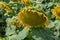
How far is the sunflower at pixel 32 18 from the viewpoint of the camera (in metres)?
1.86

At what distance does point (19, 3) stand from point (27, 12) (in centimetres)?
151

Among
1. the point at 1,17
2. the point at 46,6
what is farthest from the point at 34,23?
the point at 1,17

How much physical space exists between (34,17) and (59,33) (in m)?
0.51

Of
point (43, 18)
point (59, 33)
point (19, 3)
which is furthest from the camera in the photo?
point (19, 3)

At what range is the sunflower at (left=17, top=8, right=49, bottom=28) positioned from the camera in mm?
1858

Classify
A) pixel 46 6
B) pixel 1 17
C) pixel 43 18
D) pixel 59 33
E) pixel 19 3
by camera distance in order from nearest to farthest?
pixel 43 18, pixel 59 33, pixel 46 6, pixel 19 3, pixel 1 17

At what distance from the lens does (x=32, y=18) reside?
6.23 ft

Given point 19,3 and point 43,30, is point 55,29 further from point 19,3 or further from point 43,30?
point 19,3

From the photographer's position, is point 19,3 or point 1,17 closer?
point 19,3

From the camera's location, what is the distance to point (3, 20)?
13.6 ft

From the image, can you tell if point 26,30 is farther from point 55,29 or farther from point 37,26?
point 55,29

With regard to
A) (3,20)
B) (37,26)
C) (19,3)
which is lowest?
(3,20)

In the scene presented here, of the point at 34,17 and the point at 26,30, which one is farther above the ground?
the point at 34,17

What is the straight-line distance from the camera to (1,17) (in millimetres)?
4109
